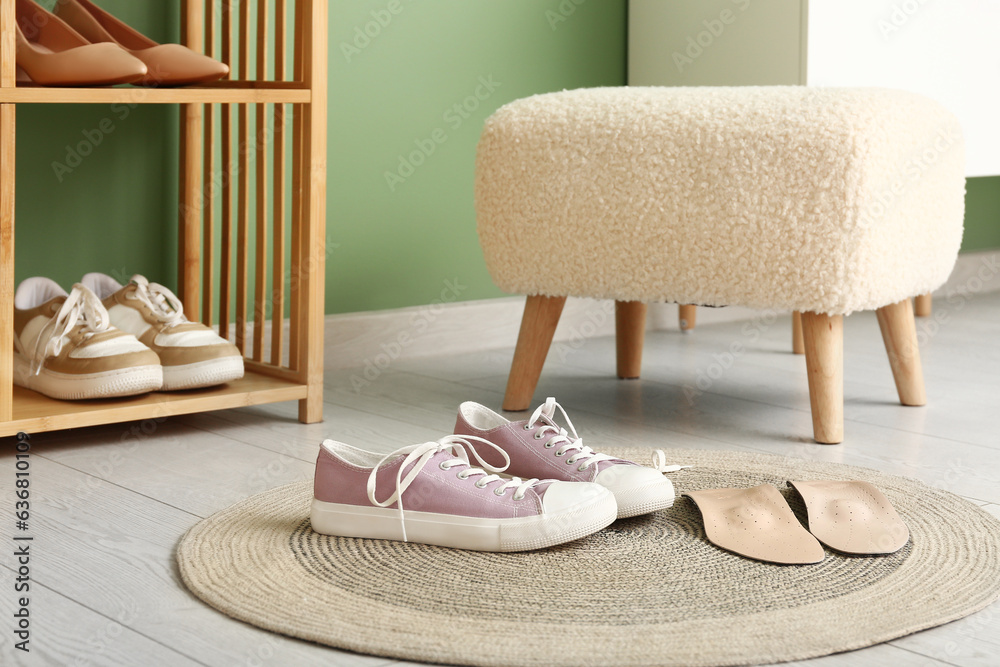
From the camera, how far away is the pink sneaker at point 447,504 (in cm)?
95

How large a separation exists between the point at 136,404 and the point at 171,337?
0.36 feet

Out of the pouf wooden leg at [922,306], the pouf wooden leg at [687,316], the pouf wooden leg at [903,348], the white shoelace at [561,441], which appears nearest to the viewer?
the white shoelace at [561,441]

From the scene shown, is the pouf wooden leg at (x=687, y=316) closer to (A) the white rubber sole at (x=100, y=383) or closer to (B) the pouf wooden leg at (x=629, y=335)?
(B) the pouf wooden leg at (x=629, y=335)

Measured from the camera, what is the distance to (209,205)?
5.54 ft

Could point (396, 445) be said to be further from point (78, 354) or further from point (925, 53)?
point (925, 53)

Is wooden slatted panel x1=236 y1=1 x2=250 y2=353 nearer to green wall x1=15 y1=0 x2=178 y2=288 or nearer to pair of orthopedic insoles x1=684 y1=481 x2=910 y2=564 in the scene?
green wall x1=15 y1=0 x2=178 y2=288

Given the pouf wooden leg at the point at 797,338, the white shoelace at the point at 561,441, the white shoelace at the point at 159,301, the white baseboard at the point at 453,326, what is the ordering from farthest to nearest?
the pouf wooden leg at the point at 797,338
the white baseboard at the point at 453,326
the white shoelace at the point at 159,301
the white shoelace at the point at 561,441

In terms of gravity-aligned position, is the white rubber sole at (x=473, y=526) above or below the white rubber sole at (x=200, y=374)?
below

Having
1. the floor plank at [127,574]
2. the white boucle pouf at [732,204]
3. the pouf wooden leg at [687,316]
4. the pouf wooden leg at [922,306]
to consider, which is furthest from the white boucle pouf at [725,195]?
the pouf wooden leg at [922,306]

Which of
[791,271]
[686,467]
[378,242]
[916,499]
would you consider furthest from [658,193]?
[378,242]

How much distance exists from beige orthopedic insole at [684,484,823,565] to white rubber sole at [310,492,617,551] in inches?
4.2

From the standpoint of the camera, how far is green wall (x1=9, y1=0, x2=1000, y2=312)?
1.59 meters

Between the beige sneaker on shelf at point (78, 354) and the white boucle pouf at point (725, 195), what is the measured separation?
20.0 inches

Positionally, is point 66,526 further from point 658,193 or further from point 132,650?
point 658,193
